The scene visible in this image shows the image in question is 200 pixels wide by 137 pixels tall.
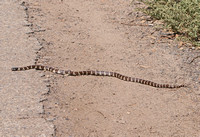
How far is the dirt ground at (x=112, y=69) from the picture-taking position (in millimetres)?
6699

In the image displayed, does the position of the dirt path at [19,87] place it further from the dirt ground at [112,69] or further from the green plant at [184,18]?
the green plant at [184,18]

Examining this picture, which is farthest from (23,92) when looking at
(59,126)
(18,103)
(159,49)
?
(159,49)

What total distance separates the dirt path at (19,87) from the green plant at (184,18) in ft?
10.6

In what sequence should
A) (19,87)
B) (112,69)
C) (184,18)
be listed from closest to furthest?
(19,87)
(112,69)
(184,18)

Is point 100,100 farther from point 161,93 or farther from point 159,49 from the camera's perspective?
point 159,49

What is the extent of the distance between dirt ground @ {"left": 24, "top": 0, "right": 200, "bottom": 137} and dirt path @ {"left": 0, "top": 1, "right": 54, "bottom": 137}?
190 millimetres

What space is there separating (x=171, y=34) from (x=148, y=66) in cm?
188

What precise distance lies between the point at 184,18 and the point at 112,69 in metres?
2.52

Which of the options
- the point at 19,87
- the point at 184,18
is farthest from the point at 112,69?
the point at 184,18

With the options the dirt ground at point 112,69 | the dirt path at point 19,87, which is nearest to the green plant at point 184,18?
the dirt ground at point 112,69

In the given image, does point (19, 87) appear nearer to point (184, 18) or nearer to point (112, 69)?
point (112, 69)

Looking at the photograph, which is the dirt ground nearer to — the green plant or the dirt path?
the dirt path

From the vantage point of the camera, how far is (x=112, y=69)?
8.72 meters

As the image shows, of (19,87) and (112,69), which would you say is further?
(112,69)
